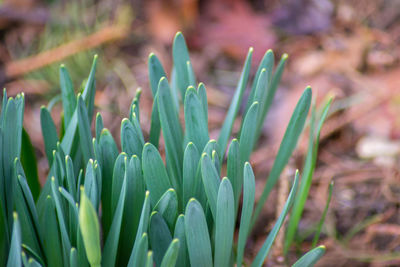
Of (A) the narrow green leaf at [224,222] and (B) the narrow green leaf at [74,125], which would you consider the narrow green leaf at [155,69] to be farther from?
(A) the narrow green leaf at [224,222]

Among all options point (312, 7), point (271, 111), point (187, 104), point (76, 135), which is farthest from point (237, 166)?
point (312, 7)

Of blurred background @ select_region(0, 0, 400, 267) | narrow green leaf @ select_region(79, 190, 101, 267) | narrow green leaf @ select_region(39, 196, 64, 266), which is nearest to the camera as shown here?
narrow green leaf @ select_region(79, 190, 101, 267)

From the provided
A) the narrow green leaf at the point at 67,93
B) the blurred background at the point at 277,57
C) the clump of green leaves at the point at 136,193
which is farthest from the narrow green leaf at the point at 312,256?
the blurred background at the point at 277,57

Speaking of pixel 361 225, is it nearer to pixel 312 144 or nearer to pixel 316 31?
pixel 312 144

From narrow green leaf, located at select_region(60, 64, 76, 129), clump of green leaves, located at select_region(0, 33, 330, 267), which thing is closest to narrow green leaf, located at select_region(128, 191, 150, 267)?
clump of green leaves, located at select_region(0, 33, 330, 267)

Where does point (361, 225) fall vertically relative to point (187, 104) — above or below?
Result: below

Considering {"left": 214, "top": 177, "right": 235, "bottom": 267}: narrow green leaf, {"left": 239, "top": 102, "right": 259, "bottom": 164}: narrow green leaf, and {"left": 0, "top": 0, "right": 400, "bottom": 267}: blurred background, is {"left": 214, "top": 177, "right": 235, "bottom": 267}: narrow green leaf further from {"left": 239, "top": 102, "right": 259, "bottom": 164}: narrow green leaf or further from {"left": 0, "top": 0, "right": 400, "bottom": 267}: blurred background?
{"left": 0, "top": 0, "right": 400, "bottom": 267}: blurred background

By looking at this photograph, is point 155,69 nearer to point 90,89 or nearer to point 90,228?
point 90,89
